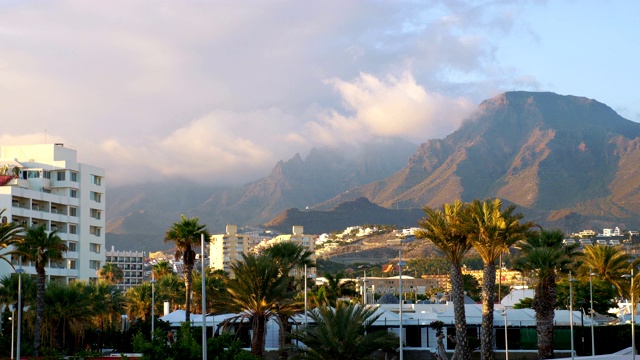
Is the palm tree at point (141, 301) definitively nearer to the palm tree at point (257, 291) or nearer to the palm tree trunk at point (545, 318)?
the palm tree at point (257, 291)

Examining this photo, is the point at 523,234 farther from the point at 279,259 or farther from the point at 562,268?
the point at 279,259

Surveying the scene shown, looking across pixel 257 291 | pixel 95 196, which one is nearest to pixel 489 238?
pixel 257 291

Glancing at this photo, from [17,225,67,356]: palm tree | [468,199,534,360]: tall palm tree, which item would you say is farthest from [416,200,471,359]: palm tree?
[17,225,67,356]: palm tree

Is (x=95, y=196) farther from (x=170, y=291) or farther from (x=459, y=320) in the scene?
(x=459, y=320)

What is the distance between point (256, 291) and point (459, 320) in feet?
42.1

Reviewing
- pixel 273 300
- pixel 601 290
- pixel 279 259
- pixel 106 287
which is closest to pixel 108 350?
pixel 106 287

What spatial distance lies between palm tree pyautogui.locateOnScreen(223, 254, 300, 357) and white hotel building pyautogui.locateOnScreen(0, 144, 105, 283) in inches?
1896

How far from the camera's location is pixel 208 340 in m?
42.0

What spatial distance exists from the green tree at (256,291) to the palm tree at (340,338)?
11.5 metres

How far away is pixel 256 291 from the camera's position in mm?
56000

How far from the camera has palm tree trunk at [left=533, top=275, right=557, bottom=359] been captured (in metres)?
61.0

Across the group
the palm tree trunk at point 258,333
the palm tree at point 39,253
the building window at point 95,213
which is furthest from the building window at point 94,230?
the palm tree trunk at point 258,333

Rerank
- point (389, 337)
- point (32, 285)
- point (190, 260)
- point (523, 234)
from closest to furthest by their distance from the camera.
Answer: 1. point (389, 337)
2. point (523, 234)
3. point (32, 285)
4. point (190, 260)

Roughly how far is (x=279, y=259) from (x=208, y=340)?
34.4 metres
